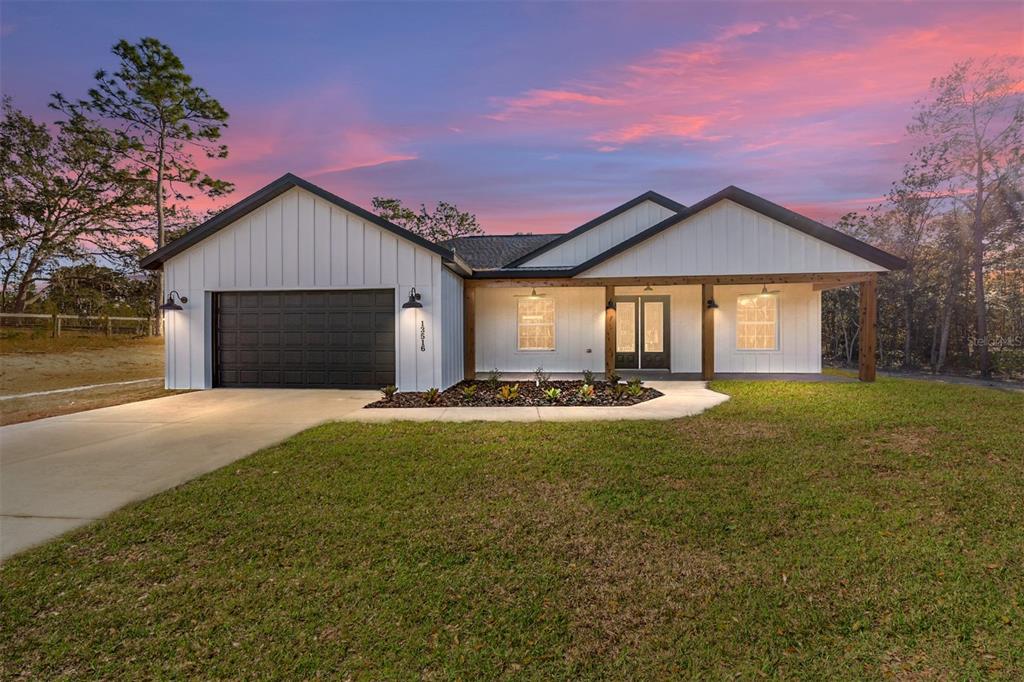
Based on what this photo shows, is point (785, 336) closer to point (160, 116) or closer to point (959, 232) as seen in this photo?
point (959, 232)

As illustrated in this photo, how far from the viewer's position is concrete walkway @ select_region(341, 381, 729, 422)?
24.8 ft

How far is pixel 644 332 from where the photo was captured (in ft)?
45.3

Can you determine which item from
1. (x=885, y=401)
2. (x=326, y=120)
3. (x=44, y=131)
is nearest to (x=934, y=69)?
(x=885, y=401)

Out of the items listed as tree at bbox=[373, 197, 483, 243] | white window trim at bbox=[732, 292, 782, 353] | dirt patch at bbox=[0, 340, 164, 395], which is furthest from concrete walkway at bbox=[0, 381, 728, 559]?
tree at bbox=[373, 197, 483, 243]

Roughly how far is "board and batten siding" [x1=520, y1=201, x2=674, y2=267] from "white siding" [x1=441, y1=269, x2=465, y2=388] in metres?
3.20

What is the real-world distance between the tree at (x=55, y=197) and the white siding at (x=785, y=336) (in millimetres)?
28424

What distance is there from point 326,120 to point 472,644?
48.9 ft

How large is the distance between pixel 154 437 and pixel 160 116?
24594mm

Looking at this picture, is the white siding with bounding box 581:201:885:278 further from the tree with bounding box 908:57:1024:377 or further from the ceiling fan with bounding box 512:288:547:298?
the tree with bounding box 908:57:1024:377

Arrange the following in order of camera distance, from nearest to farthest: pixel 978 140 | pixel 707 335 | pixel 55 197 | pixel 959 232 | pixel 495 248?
pixel 707 335 < pixel 495 248 < pixel 978 140 < pixel 959 232 < pixel 55 197

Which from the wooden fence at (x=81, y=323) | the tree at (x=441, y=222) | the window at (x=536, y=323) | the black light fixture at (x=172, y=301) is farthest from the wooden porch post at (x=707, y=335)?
the wooden fence at (x=81, y=323)

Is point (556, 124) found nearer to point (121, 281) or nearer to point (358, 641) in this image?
point (358, 641)

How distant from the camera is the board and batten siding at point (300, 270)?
1059cm

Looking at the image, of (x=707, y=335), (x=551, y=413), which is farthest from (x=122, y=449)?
(x=707, y=335)
